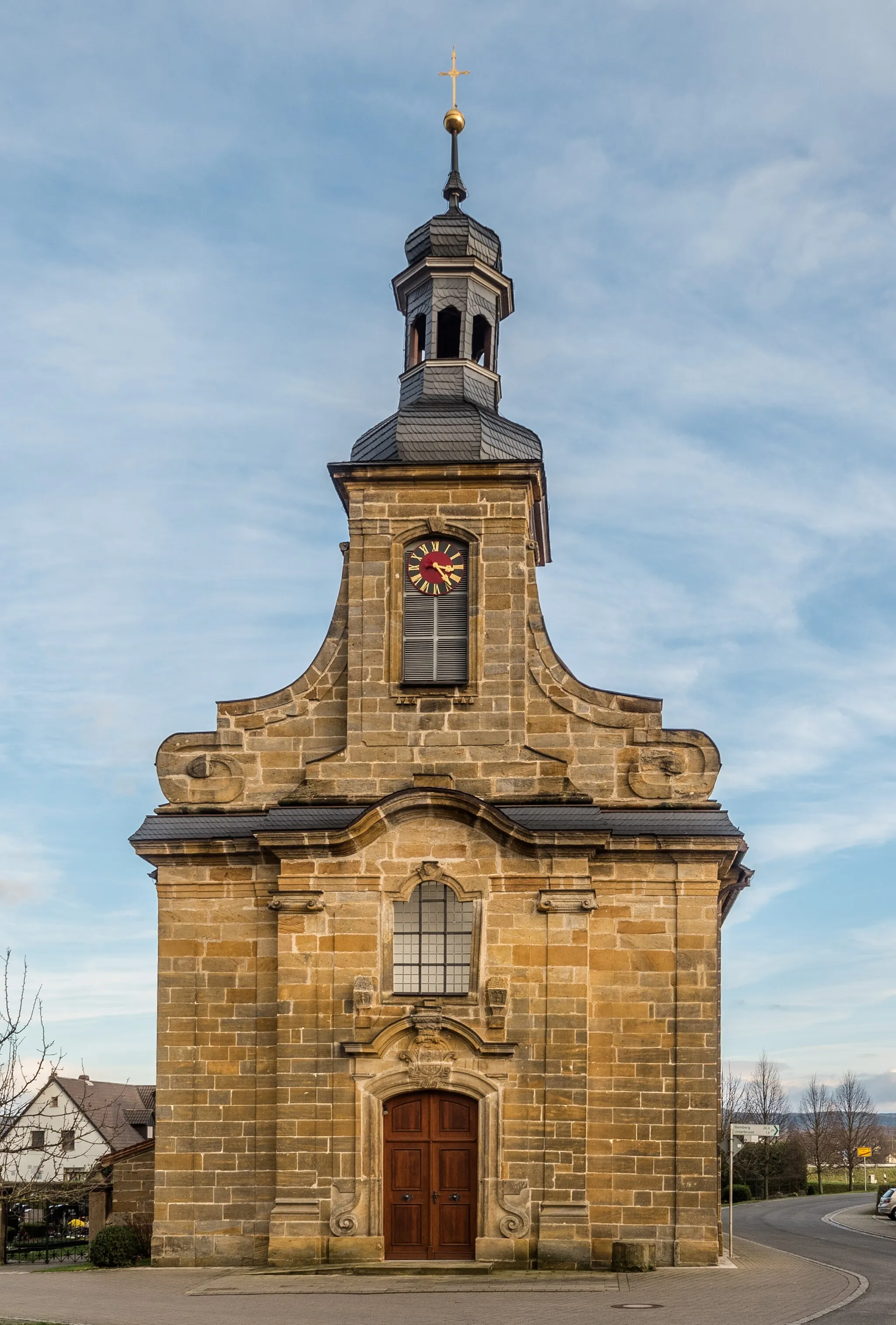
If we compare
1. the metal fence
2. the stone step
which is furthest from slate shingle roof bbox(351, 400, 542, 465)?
the metal fence

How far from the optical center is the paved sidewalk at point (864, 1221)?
140ft

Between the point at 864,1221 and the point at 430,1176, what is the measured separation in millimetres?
28096

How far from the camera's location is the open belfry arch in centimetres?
2548

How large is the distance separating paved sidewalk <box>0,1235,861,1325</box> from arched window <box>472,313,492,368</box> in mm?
17302

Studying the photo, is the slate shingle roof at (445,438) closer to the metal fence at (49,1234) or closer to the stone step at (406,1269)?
the stone step at (406,1269)

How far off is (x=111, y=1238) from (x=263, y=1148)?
124 inches

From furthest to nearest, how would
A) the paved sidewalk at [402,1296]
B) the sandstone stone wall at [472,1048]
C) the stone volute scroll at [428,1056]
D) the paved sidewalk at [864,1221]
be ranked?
the paved sidewalk at [864,1221] < the stone volute scroll at [428,1056] < the sandstone stone wall at [472,1048] < the paved sidewalk at [402,1296]

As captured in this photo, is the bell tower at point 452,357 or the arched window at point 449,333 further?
the arched window at point 449,333

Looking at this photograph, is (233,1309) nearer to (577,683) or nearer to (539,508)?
(577,683)

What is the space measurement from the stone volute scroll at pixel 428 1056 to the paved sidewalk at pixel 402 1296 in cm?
302

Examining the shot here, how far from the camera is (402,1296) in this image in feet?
73.7

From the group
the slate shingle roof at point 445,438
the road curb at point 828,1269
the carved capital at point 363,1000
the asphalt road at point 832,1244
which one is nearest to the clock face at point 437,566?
the slate shingle roof at point 445,438

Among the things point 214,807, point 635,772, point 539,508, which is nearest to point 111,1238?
point 214,807

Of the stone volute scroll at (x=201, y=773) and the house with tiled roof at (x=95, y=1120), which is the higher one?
the stone volute scroll at (x=201, y=773)
